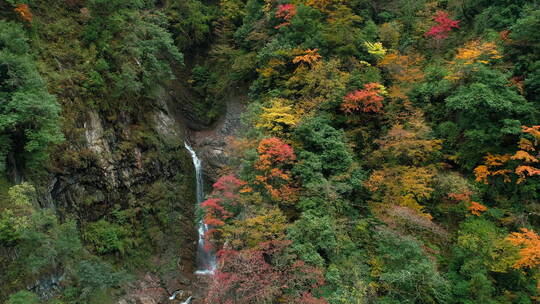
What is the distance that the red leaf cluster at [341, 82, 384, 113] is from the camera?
631 inches

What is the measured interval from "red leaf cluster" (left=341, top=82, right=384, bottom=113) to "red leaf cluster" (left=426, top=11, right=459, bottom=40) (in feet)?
21.1

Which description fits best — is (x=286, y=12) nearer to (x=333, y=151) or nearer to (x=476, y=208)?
(x=333, y=151)

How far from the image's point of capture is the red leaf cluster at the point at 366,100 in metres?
16.0

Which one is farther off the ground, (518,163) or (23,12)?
(23,12)

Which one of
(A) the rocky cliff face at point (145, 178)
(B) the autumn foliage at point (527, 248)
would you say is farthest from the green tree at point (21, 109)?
(B) the autumn foliage at point (527, 248)

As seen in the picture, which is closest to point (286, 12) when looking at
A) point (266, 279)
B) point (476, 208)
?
point (476, 208)

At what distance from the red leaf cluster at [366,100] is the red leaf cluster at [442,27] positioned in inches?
253

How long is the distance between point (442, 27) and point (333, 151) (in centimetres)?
1146

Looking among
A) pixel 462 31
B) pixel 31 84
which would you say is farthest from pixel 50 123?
pixel 462 31

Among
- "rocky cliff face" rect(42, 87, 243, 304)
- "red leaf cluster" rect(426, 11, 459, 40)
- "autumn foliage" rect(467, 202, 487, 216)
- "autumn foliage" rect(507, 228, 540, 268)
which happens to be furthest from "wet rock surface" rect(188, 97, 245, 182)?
"autumn foliage" rect(507, 228, 540, 268)

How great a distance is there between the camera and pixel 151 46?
61.7ft

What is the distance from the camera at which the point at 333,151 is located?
1484cm

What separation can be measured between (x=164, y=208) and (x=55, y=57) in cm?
965

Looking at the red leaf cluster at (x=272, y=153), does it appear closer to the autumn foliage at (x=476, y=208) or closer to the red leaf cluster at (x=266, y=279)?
the red leaf cluster at (x=266, y=279)
